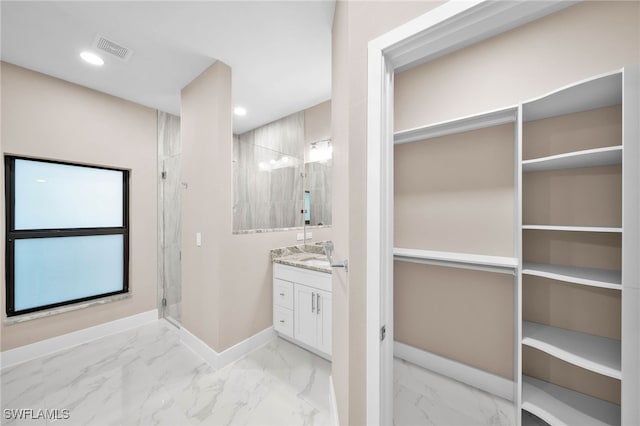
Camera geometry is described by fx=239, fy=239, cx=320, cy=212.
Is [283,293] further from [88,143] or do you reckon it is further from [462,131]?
[88,143]

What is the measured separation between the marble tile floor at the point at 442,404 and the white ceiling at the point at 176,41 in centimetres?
270

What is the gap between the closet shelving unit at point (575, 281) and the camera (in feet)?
3.58

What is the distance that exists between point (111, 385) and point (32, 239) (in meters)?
1.61

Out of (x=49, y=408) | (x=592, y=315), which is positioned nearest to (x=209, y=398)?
(x=49, y=408)

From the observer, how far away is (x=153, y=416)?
157 centimetres

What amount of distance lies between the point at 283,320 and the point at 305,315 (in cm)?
34

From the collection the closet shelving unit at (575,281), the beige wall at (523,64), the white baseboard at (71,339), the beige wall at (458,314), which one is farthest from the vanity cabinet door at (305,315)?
the white baseboard at (71,339)

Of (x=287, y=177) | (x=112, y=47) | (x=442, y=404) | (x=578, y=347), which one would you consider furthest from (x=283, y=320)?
(x=112, y=47)

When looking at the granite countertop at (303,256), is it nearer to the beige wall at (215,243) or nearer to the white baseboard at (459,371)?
the beige wall at (215,243)

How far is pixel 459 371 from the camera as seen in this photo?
1.82m

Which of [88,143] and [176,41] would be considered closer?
[176,41]

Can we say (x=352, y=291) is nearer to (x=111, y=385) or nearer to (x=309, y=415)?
(x=309, y=415)

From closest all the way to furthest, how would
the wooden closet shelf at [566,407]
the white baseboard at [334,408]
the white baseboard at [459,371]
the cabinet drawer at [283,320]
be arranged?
the wooden closet shelf at [566,407] < the white baseboard at [334,408] < the white baseboard at [459,371] < the cabinet drawer at [283,320]

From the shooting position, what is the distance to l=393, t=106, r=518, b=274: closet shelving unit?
1472 mm
